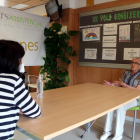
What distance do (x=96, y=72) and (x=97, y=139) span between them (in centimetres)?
165

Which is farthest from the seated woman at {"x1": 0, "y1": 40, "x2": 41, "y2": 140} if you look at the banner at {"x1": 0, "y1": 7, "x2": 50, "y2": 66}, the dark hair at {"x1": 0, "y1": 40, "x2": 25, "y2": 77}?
the banner at {"x1": 0, "y1": 7, "x2": 50, "y2": 66}

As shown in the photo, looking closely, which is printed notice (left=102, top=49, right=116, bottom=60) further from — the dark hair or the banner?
the dark hair

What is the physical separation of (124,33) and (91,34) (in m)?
0.78

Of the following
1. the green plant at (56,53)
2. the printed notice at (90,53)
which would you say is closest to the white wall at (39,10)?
the green plant at (56,53)

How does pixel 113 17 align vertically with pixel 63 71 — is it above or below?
above

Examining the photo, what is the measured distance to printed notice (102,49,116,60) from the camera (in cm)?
370

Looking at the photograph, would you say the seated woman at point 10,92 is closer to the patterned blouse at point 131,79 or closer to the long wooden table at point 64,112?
the long wooden table at point 64,112

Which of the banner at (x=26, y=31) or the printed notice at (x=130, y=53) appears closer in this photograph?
the printed notice at (x=130, y=53)

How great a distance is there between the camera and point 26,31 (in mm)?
3998

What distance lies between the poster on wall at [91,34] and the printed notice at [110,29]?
17 cm

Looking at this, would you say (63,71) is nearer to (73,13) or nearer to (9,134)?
(73,13)

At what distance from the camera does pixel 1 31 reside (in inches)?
140

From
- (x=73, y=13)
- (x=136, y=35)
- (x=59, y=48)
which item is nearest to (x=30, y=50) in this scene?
(x=59, y=48)

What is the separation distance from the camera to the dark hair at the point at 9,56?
3.98 ft
